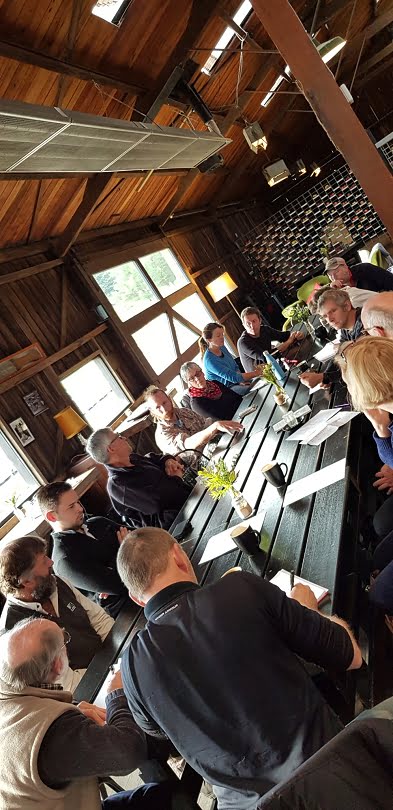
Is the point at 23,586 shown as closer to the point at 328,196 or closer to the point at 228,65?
the point at 228,65

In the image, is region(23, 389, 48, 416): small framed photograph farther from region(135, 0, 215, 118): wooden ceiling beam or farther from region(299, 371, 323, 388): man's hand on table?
region(135, 0, 215, 118): wooden ceiling beam

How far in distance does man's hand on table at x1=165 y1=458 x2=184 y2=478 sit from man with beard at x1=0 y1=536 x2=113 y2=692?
1.38 metres

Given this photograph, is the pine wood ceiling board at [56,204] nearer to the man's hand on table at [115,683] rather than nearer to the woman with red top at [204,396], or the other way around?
the woman with red top at [204,396]

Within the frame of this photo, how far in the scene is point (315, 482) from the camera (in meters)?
2.55

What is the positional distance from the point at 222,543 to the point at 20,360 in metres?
3.76

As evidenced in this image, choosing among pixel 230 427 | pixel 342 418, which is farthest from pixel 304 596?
pixel 230 427

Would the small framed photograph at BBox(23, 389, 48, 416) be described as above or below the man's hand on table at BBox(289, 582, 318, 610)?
above

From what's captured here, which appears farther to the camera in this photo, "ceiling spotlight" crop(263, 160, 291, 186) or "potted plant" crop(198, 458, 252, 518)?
"ceiling spotlight" crop(263, 160, 291, 186)

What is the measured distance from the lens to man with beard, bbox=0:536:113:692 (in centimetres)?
255

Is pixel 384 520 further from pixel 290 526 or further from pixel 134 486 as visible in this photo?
pixel 134 486

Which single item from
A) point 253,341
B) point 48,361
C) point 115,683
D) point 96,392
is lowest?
point 115,683

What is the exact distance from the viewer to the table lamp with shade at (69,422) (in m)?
5.66

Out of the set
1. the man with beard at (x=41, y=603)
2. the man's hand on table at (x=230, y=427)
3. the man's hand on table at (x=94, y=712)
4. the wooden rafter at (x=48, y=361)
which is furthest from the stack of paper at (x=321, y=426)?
the wooden rafter at (x=48, y=361)

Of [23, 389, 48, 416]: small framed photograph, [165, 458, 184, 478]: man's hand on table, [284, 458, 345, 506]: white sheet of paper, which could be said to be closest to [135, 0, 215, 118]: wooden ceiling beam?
[23, 389, 48, 416]: small framed photograph
